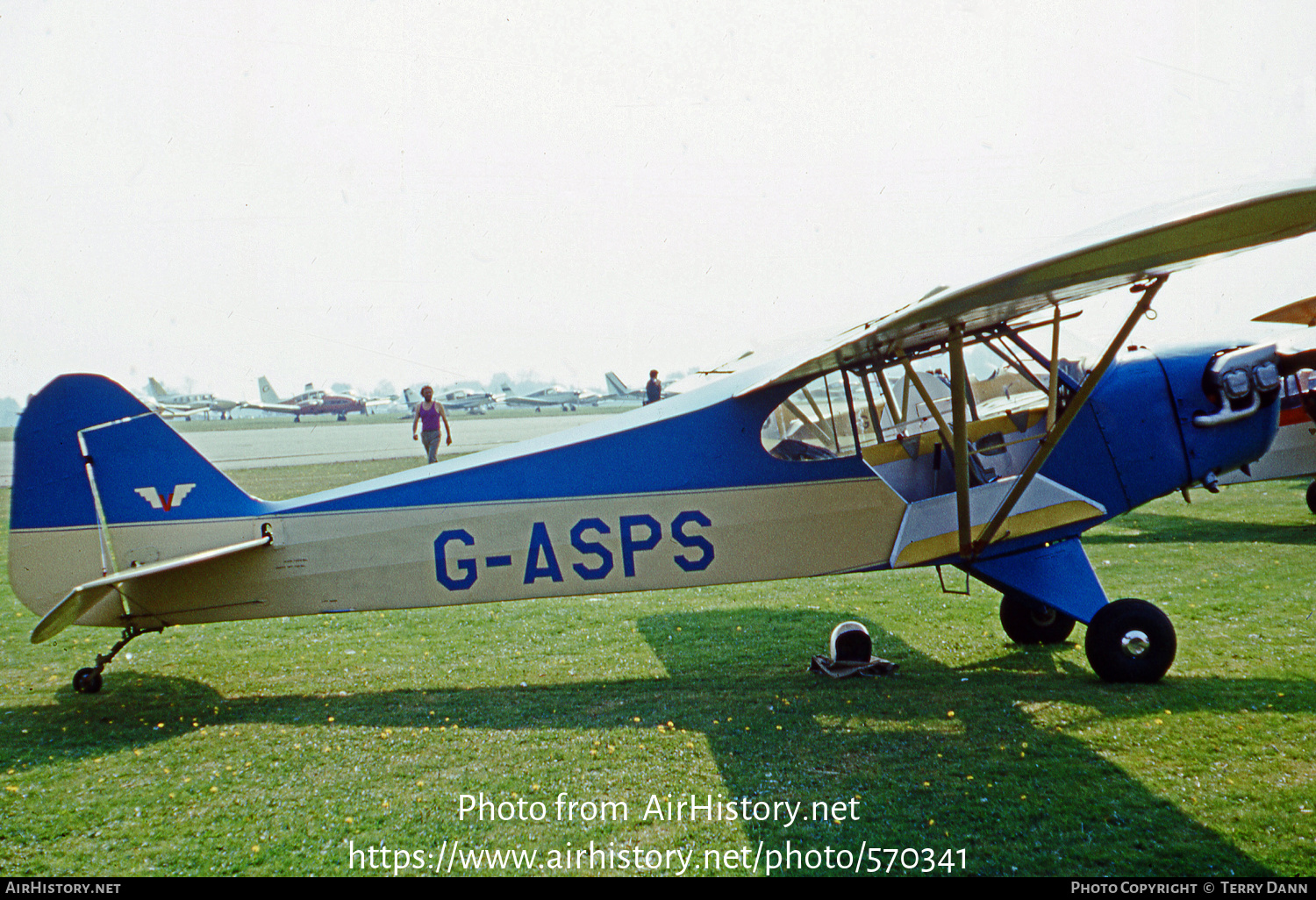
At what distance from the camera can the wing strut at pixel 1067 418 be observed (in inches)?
173

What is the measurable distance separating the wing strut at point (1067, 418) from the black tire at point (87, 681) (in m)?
5.28

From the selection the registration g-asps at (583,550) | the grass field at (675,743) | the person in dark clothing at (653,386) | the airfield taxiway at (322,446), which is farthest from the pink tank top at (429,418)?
the registration g-asps at (583,550)

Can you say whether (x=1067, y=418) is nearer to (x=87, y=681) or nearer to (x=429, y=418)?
(x=87, y=681)

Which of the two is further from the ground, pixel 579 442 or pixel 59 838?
pixel 579 442

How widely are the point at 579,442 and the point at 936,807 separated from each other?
2709mm

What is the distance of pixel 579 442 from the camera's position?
5004 mm

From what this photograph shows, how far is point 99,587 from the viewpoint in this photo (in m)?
4.24

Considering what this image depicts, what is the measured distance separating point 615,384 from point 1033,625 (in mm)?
64357

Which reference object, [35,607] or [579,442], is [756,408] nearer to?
[579,442]

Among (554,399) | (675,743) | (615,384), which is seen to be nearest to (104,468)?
(675,743)

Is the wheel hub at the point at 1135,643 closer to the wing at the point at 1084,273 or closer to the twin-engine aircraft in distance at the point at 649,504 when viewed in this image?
the twin-engine aircraft in distance at the point at 649,504

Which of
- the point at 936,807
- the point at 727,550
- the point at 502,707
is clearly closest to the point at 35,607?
the point at 502,707
